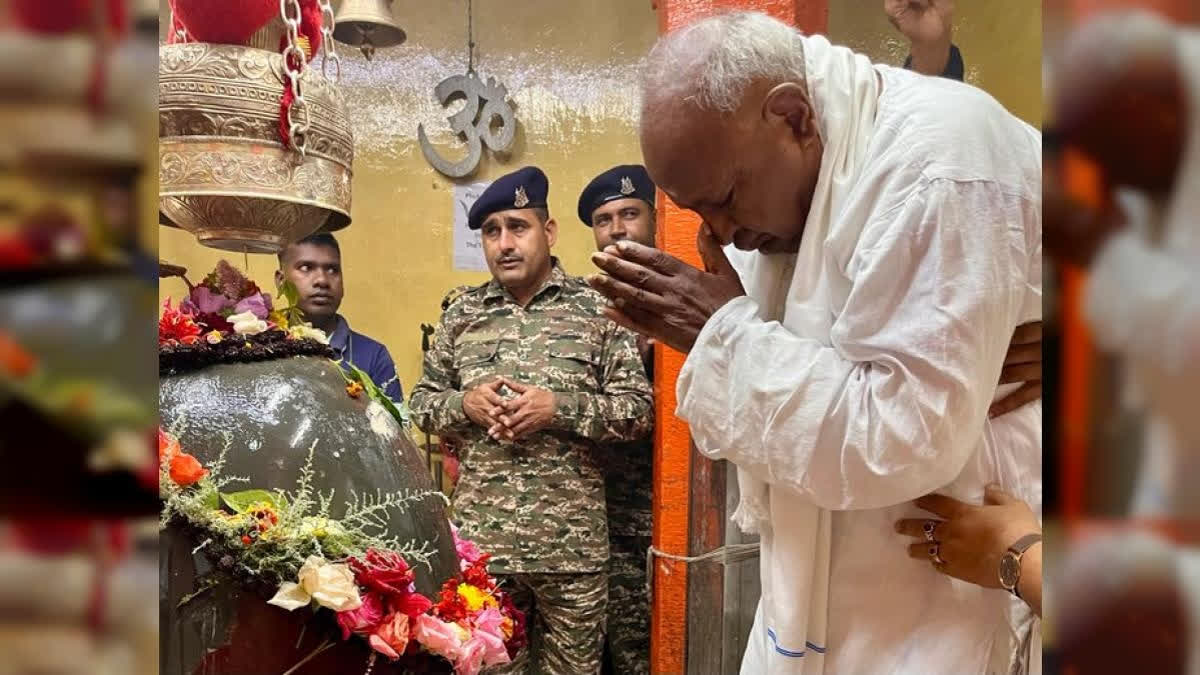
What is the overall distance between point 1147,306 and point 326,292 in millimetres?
3475

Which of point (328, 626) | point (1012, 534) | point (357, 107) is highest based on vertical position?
point (357, 107)

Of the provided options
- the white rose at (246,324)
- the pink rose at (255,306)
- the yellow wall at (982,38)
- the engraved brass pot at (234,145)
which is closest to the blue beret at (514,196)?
the yellow wall at (982,38)

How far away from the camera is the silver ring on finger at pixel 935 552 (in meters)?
Answer: 1.05

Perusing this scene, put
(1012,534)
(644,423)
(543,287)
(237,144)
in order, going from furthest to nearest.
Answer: (543,287), (644,423), (237,144), (1012,534)

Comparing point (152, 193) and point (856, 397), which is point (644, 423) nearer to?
point (856, 397)

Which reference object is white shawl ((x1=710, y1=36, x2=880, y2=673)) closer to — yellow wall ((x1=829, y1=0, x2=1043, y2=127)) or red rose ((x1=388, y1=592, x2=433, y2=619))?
red rose ((x1=388, y1=592, x2=433, y2=619))

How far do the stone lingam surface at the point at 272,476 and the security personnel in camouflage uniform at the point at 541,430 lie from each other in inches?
48.1

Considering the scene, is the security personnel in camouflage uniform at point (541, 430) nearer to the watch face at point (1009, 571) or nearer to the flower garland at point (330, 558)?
the flower garland at point (330, 558)

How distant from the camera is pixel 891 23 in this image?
2873mm

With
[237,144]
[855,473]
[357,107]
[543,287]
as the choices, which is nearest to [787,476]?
[855,473]

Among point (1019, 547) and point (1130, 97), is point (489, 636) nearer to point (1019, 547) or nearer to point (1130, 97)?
point (1019, 547)

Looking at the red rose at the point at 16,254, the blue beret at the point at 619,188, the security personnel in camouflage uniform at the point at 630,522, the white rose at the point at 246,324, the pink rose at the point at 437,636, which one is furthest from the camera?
the blue beret at the point at 619,188

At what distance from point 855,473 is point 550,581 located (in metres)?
1.76

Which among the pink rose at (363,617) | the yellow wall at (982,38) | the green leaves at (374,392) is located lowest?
the pink rose at (363,617)
